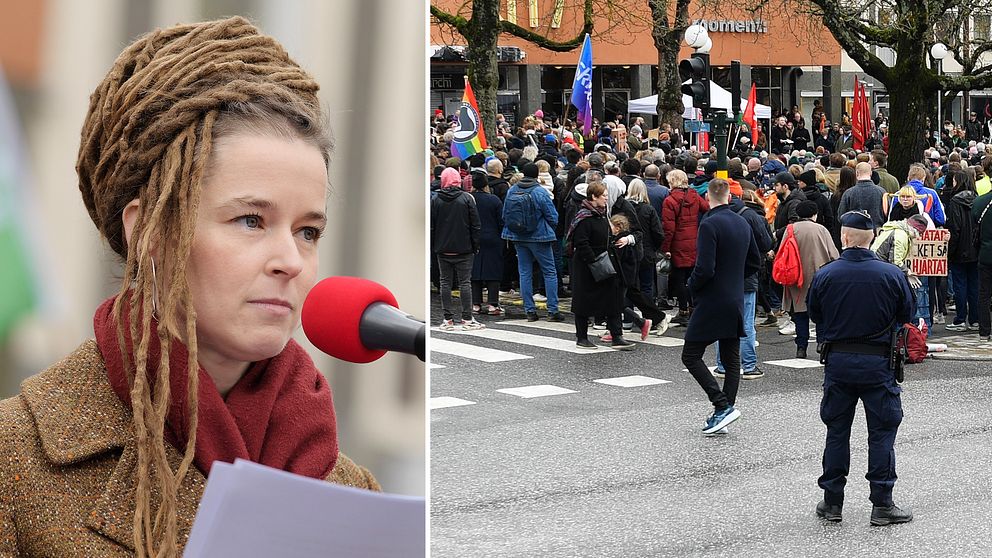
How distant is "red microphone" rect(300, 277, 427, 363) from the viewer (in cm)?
104

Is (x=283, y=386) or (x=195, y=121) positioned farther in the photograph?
(x=283, y=386)

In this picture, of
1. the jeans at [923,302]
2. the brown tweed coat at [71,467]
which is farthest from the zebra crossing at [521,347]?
the brown tweed coat at [71,467]

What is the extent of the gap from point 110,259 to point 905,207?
11.2 meters

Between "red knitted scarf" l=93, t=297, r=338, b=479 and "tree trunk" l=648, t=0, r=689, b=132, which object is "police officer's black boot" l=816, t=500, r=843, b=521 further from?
"tree trunk" l=648, t=0, r=689, b=132

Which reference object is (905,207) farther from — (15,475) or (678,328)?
(15,475)

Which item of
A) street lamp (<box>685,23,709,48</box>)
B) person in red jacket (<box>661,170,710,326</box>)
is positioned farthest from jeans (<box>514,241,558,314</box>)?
street lamp (<box>685,23,709,48</box>)

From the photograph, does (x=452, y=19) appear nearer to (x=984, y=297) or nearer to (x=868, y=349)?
(x=984, y=297)

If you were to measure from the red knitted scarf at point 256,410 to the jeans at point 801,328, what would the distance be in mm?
10922

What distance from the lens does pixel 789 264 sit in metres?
11.4

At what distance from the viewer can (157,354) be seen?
0.97 meters

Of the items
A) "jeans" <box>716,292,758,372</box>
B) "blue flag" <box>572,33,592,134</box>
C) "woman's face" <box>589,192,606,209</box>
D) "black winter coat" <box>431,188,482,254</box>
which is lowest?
"jeans" <box>716,292,758,372</box>

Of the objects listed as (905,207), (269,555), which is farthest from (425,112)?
(905,207)

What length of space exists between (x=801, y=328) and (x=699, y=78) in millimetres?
4142

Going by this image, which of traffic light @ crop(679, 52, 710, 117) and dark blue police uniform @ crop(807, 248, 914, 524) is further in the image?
traffic light @ crop(679, 52, 710, 117)
